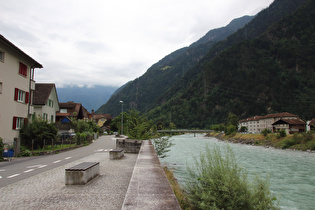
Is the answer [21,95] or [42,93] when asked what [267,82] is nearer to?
[42,93]

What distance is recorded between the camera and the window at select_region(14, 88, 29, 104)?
21.3 meters

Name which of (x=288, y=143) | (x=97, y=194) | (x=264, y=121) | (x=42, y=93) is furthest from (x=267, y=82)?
(x=97, y=194)

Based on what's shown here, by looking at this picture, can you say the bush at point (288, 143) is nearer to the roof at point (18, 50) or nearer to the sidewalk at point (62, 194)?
the sidewalk at point (62, 194)

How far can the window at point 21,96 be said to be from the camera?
837 inches

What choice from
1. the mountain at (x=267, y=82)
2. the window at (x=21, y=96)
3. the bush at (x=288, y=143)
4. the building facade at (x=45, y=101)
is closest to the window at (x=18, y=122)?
the window at (x=21, y=96)

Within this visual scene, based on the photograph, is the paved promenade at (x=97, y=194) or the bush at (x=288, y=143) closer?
the paved promenade at (x=97, y=194)

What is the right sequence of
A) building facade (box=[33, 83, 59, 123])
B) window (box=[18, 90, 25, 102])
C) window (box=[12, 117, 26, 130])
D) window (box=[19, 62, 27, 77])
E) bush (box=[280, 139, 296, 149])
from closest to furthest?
window (box=[12, 117, 26, 130]) < window (box=[18, 90, 25, 102]) < window (box=[19, 62, 27, 77]) < building facade (box=[33, 83, 59, 123]) < bush (box=[280, 139, 296, 149])

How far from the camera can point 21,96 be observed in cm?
2272

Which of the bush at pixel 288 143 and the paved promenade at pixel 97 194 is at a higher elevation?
the paved promenade at pixel 97 194

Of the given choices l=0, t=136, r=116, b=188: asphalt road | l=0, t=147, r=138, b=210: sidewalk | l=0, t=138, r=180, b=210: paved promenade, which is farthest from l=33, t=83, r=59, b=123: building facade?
l=0, t=138, r=180, b=210: paved promenade

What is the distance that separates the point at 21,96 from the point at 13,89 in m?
1.89

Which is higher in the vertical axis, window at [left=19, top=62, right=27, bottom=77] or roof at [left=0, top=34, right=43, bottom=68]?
roof at [left=0, top=34, right=43, bottom=68]

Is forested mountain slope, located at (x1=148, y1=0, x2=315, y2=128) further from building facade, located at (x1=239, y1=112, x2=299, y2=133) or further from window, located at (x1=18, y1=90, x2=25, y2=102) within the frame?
window, located at (x1=18, y1=90, x2=25, y2=102)

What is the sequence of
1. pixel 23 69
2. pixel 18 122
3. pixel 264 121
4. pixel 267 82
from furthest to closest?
pixel 267 82, pixel 264 121, pixel 23 69, pixel 18 122
